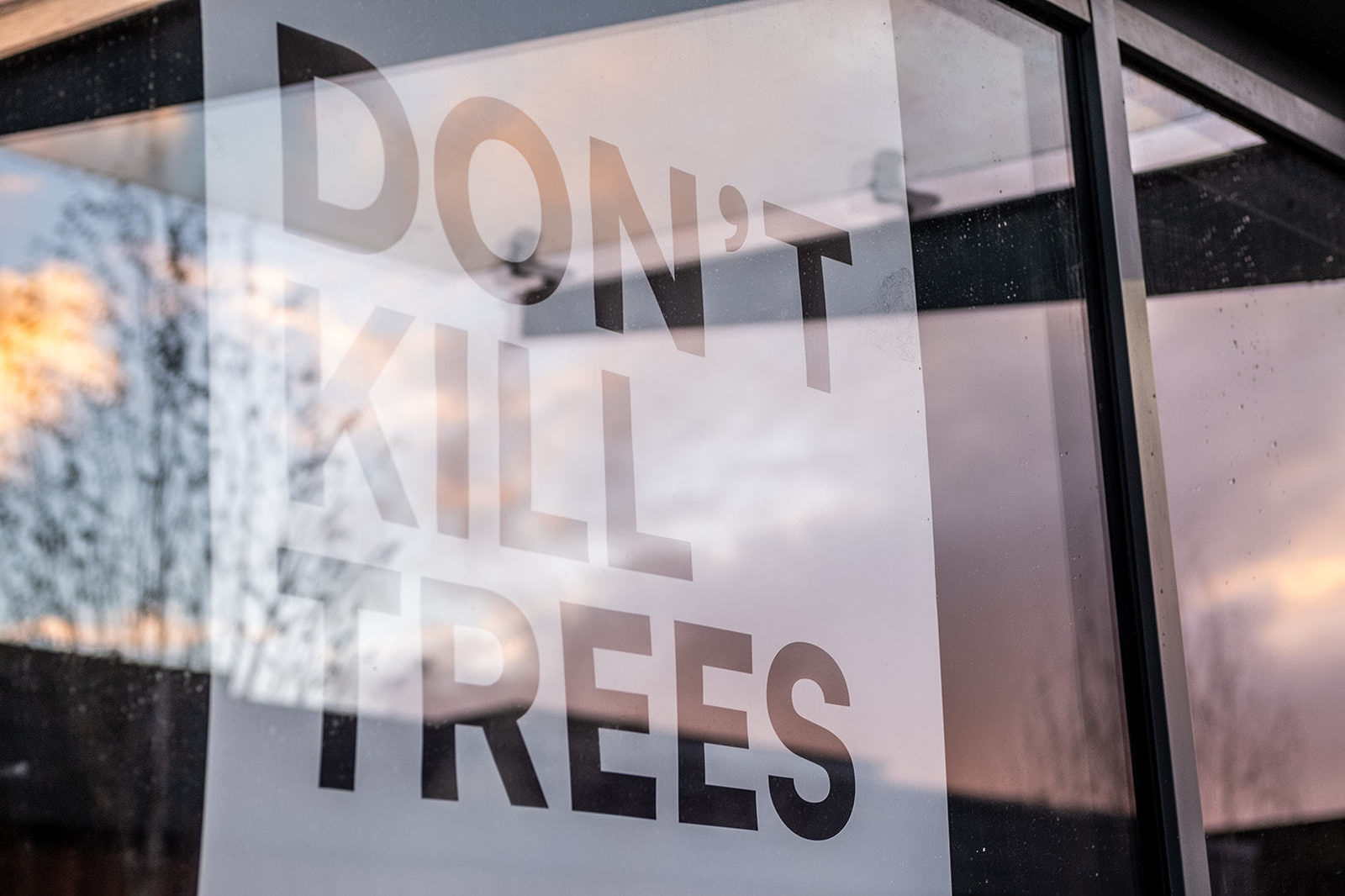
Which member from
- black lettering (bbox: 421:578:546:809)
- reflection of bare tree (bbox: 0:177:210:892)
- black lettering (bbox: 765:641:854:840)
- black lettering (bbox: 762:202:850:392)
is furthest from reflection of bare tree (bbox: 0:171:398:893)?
black lettering (bbox: 762:202:850:392)

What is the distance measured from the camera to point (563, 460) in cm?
155

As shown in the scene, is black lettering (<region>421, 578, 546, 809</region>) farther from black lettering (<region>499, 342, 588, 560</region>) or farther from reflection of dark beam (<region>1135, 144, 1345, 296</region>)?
reflection of dark beam (<region>1135, 144, 1345, 296</region>)

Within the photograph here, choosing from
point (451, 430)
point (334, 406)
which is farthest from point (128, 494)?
point (451, 430)

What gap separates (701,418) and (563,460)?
0.23 meters

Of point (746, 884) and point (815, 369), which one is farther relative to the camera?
point (815, 369)

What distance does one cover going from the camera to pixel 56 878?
112 centimetres

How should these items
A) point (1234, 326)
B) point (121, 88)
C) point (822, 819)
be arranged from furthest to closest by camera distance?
point (1234, 326)
point (822, 819)
point (121, 88)

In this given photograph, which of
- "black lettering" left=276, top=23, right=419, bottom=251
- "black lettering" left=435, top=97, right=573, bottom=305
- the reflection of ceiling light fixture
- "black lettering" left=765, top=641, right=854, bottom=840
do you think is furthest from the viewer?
the reflection of ceiling light fixture

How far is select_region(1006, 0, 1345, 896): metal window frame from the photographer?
207 cm

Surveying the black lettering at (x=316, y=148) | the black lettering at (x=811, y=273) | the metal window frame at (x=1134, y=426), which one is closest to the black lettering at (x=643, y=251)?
the black lettering at (x=811, y=273)

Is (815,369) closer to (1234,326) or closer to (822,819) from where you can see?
(822,819)

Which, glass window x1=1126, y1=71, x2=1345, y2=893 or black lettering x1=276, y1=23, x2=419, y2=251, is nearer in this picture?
black lettering x1=276, y1=23, x2=419, y2=251

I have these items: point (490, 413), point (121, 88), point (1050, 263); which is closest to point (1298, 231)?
point (1050, 263)

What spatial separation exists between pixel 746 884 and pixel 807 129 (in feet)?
3.53
